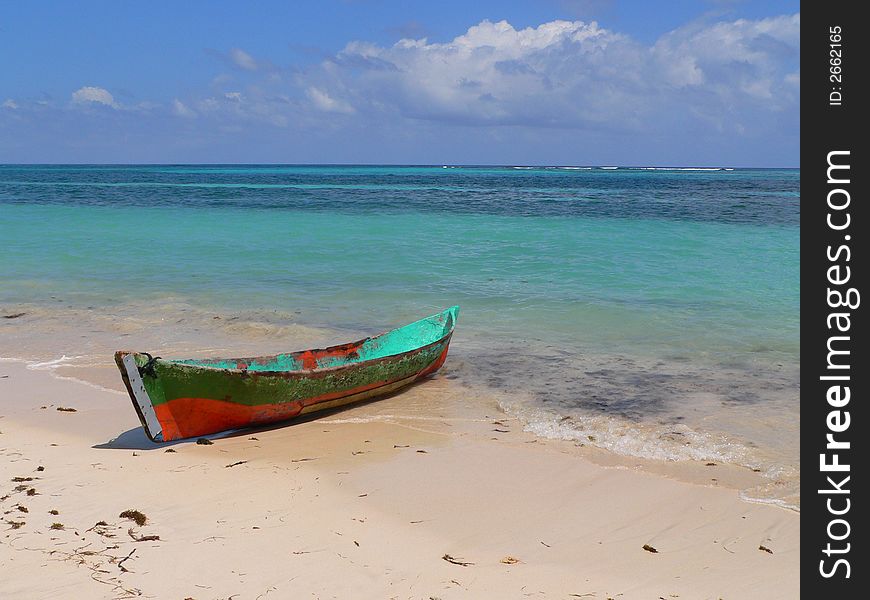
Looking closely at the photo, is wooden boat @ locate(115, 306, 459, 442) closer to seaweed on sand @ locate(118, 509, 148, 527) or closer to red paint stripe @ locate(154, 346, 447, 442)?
red paint stripe @ locate(154, 346, 447, 442)

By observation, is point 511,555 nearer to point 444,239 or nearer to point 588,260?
point 588,260

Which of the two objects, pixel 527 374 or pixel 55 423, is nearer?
pixel 55 423

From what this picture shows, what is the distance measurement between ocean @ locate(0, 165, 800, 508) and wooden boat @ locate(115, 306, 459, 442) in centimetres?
92

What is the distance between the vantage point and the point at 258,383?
6758 millimetres

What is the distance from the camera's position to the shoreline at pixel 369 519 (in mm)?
4020

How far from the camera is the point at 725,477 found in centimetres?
582

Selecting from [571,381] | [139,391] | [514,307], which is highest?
[139,391]

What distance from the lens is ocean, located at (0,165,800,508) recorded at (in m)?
7.44

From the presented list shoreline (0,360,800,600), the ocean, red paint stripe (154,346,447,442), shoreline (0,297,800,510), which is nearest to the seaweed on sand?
shoreline (0,360,800,600)

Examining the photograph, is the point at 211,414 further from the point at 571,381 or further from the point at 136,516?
the point at 571,381

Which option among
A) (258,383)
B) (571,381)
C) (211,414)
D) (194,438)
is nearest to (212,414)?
(211,414)

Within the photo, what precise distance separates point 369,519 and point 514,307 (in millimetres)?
7951

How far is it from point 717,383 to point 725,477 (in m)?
2.78
